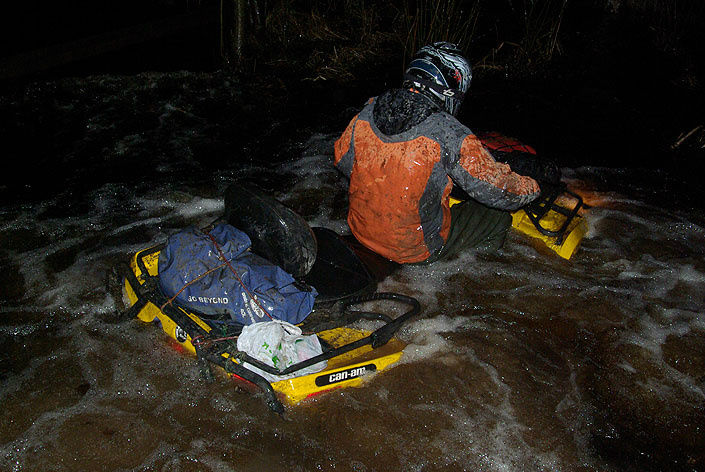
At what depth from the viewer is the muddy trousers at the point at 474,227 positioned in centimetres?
377

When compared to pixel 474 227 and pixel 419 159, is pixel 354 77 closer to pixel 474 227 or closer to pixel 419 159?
pixel 474 227

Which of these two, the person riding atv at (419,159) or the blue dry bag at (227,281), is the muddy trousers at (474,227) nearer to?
the person riding atv at (419,159)

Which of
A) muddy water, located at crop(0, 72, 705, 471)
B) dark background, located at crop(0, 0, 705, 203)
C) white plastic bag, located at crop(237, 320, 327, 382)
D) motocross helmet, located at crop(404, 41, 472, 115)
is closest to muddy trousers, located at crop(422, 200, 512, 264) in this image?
muddy water, located at crop(0, 72, 705, 471)

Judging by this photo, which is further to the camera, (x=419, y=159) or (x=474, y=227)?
(x=474, y=227)

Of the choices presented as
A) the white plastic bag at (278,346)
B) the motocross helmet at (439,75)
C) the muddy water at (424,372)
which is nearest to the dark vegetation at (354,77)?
the muddy water at (424,372)

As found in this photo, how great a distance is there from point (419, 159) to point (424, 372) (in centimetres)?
134

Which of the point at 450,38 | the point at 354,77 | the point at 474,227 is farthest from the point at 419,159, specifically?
the point at 354,77

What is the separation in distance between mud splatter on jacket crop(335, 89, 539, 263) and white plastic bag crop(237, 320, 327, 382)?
986 mm

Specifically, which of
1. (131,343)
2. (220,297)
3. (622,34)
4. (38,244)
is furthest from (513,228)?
(622,34)

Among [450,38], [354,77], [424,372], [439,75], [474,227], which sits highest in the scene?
[439,75]

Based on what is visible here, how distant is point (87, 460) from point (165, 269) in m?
1.04

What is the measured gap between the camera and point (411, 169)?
2977 mm

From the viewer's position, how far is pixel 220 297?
267 cm

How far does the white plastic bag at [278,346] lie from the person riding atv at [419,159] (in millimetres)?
989
